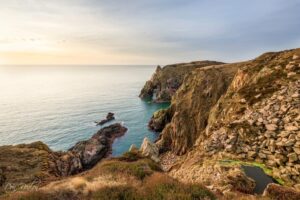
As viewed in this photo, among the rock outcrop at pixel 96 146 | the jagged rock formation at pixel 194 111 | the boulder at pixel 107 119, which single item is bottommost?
the rock outcrop at pixel 96 146

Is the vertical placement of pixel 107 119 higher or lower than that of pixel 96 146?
higher

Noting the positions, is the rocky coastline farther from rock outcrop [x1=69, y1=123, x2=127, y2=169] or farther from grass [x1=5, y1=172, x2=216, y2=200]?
rock outcrop [x1=69, y1=123, x2=127, y2=169]

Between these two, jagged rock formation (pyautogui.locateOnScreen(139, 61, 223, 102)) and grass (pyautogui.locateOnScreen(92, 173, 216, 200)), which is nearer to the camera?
grass (pyautogui.locateOnScreen(92, 173, 216, 200))

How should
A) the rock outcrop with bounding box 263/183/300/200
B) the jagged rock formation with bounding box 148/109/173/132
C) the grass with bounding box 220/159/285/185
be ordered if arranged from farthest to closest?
the jagged rock formation with bounding box 148/109/173/132
the grass with bounding box 220/159/285/185
the rock outcrop with bounding box 263/183/300/200

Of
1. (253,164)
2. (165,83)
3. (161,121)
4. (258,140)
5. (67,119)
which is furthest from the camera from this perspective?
(165,83)

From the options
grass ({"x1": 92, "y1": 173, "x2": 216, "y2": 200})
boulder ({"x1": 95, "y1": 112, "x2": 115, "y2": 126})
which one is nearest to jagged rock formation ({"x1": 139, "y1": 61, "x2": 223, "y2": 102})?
boulder ({"x1": 95, "y1": 112, "x2": 115, "y2": 126})

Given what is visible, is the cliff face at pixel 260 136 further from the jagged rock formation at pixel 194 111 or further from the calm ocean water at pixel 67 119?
the calm ocean water at pixel 67 119

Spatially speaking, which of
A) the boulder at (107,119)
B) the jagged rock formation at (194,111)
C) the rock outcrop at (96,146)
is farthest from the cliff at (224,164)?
the boulder at (107,119)

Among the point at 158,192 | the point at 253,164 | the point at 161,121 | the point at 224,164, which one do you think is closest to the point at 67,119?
the point at 161,121

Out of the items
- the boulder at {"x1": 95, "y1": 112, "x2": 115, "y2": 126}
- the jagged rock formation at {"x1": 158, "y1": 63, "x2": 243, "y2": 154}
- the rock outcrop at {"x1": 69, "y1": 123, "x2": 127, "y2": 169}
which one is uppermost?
the jagged rock formation at {"x1": 158, "y1": 63, "x2": 243, "y2": 154}

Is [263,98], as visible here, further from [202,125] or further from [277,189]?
[202,125]

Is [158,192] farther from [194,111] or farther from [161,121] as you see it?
[161,121]

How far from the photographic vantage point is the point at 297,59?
2328cm

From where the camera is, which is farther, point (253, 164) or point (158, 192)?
point (253, 164)
